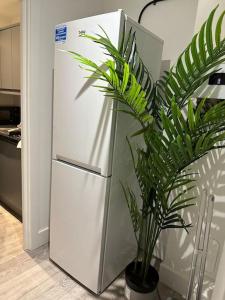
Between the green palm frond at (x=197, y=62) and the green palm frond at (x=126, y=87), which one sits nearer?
the green palm frond at (x=197, y=62)

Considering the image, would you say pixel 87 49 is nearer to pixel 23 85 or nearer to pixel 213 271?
pixel 23 85

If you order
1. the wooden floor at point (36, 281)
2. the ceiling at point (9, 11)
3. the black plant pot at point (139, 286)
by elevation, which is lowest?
the wooden floor at point (36, 281)

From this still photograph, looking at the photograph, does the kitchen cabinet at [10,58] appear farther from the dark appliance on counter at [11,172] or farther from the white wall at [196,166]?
the white wall at [196,166]

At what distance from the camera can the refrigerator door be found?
122cm

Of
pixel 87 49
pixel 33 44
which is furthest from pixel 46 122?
pixel 87 49

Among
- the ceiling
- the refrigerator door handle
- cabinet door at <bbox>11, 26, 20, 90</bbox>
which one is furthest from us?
cabinet door at <bbox>11, 26, 20, 90</bbox>

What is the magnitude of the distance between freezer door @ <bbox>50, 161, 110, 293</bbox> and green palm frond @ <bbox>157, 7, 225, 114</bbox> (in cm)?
67

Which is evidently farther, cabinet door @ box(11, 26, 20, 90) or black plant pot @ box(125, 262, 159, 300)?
cabinet door @ box(11, 26, 20, 90)

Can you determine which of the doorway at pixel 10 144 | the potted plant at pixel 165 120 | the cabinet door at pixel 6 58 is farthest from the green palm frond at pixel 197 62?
the cabinet door at pixel 6 58

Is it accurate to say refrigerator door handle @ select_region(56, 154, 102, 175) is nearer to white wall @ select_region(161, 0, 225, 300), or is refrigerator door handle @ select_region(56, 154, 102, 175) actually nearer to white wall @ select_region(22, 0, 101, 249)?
white wall @ select_region(22, 0, 101, 249)

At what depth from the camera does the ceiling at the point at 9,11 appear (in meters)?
2.34

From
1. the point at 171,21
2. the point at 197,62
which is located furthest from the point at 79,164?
the point at 171,21

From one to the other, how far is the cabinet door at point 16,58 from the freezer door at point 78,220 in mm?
1702

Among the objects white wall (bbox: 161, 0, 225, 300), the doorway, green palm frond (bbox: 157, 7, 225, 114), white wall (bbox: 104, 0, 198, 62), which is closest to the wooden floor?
the doorway
